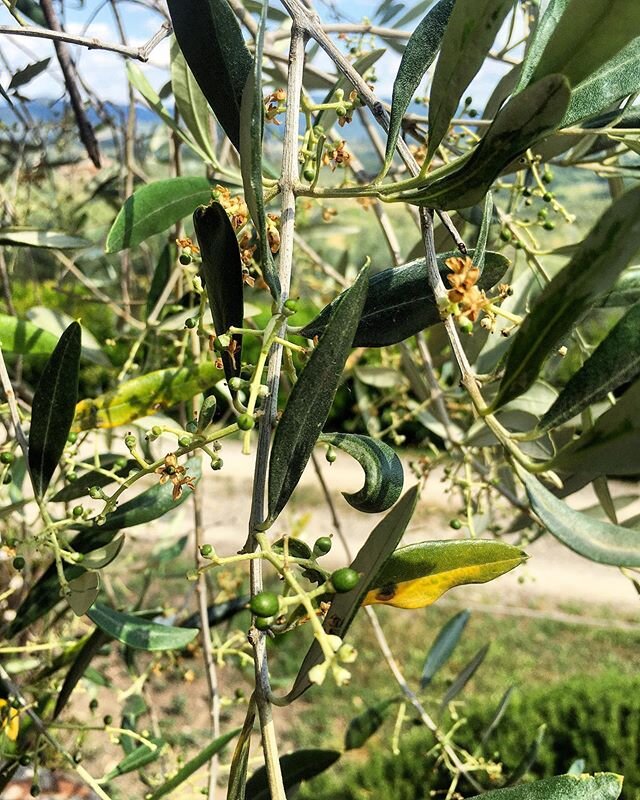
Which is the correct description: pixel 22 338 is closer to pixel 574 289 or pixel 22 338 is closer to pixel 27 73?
pixel 27 73

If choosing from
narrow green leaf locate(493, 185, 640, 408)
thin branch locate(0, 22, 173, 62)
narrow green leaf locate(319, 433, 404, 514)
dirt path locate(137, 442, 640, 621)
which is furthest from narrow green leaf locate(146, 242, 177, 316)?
dirt path locate(137, 442, 640, 621)

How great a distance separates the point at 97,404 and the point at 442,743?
59 cm

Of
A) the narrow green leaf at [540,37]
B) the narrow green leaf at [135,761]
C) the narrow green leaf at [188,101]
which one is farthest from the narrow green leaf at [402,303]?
the narrow green leaf at [135,761]

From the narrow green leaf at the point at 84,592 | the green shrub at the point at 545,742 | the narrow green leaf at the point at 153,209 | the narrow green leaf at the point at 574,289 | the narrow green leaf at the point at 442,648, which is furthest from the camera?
the green shrub at the point at 545,742

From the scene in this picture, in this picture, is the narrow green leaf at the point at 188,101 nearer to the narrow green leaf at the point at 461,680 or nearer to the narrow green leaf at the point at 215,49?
the narrow green leaf at the point at 215,49

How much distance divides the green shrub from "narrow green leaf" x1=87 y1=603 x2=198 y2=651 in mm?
1970

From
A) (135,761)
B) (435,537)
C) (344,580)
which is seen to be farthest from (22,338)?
(435,537)

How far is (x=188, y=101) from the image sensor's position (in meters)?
0.83

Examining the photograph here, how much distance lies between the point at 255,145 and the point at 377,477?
210 millimetres

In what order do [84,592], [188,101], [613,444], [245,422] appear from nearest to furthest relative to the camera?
[613,444] < [245,422] < [84,592] < [188,101]

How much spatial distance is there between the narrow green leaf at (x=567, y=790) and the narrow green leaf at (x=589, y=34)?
1.40 ft

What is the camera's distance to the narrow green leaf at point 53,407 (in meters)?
0.65

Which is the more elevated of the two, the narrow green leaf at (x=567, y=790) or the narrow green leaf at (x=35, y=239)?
the narrow green leaf at (x=35, y=239)

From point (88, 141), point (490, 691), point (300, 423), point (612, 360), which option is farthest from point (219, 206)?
point (490, 691)
